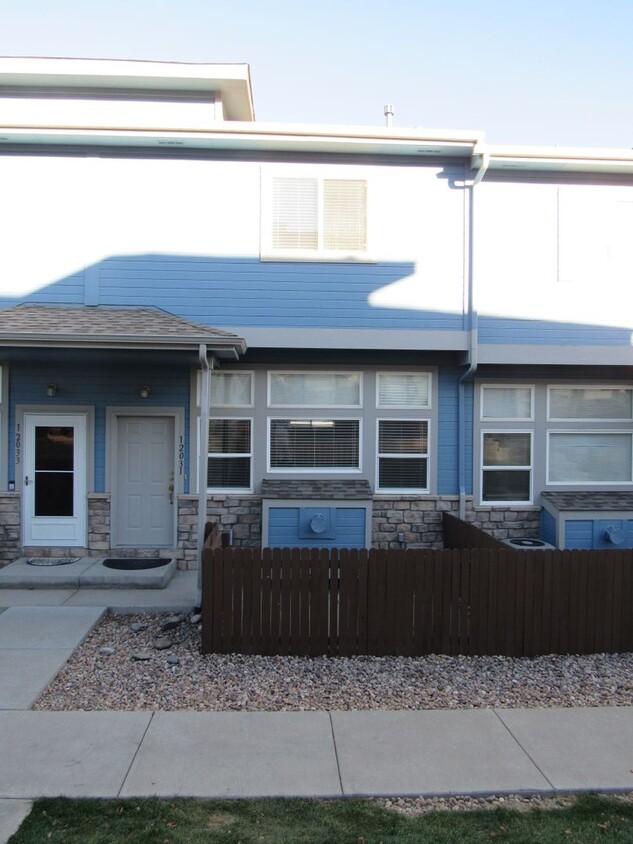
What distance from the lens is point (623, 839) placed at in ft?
10.8

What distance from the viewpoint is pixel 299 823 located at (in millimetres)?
3375

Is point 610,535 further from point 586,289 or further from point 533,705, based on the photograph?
point 533,705

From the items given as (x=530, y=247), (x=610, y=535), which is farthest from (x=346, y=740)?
(x=530, y=247)

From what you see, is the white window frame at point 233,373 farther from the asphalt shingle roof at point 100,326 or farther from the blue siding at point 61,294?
the blue siding at point 61,294

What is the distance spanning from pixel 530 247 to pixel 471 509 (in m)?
3.93

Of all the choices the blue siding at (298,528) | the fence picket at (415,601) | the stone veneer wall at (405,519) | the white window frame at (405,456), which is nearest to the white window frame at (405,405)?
the white window frame at (405,456)

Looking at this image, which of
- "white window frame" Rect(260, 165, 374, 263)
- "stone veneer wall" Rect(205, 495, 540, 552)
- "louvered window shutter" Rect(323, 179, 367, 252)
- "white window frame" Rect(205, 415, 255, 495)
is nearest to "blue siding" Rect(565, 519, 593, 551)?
"stone veneer wall" Rect(205, 495, 540, 552)

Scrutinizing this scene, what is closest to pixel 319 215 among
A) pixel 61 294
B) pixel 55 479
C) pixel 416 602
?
pixel 61 294

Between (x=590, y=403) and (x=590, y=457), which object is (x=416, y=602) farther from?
(x=590, y=403)

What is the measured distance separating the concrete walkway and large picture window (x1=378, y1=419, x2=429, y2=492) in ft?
15.5

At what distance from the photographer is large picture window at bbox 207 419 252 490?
30.0 ft

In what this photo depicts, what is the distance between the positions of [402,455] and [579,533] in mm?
2719

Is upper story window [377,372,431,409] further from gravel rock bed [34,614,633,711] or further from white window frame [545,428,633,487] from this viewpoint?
Answer: gravel rock bed [34,614,633,711]

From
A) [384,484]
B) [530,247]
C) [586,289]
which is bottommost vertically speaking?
[384,484]
